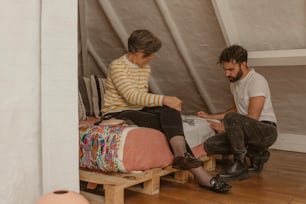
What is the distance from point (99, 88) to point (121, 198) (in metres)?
1.34

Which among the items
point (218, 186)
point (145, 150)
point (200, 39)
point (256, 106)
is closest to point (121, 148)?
point (145, 150)

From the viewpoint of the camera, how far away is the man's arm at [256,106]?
220cm

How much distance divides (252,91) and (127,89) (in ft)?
2.40

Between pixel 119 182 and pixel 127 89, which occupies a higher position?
pixel 127 89

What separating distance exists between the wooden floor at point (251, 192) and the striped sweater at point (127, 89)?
0.45 metres

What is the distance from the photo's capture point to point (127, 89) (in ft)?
6.61

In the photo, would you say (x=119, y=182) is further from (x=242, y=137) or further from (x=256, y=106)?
(x=256, y=106)

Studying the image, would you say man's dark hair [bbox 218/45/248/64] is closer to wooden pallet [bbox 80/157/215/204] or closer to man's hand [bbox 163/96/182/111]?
man's hand [bbox 163/96/182/111]

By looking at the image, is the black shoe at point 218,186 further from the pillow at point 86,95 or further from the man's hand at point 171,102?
the pillow at point 86,95

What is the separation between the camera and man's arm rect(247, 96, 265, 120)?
7.22ft
